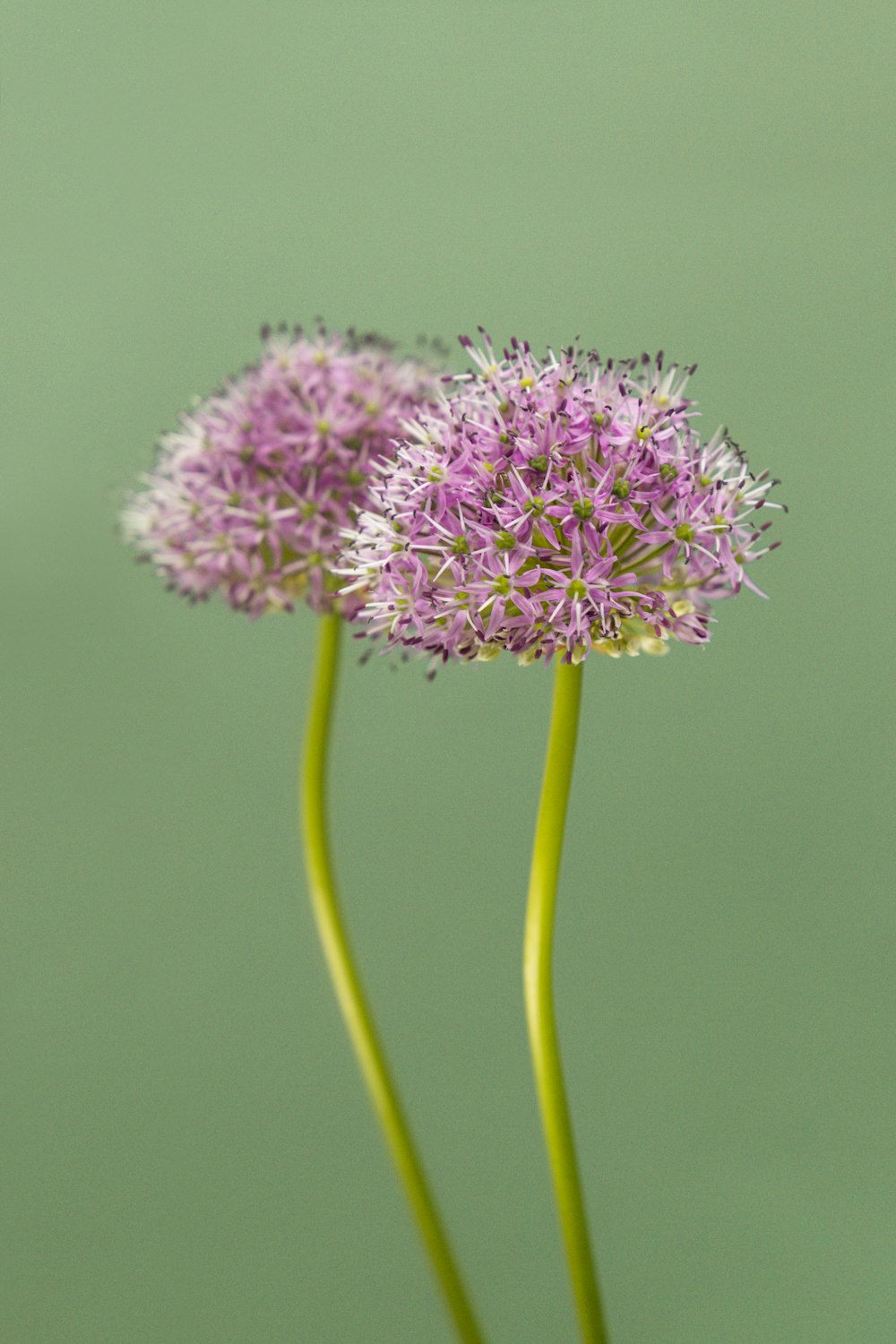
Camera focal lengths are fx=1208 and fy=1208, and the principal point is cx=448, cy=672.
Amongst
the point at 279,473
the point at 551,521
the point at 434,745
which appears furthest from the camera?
the point at 434,745

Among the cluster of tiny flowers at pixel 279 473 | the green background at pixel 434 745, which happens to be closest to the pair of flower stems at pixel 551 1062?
the cluster of tiny flowers at pixel 279 473

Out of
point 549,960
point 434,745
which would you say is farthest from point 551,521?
point 434,745

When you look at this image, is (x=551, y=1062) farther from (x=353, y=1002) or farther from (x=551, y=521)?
(x=551, y=521)

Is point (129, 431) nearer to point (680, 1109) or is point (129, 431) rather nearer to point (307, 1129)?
point (307, 1129)

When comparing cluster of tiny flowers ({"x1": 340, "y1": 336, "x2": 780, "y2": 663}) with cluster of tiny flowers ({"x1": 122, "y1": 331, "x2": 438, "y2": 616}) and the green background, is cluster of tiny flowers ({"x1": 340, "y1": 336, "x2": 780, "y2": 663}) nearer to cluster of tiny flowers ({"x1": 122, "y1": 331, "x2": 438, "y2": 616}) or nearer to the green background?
cluster of tiny flowers ({"x1": 122, "y1": 331, "x2": 438, "y2": 616})

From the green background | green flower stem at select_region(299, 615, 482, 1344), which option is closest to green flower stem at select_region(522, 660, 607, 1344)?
green flower stem at select_region(299, 615, 482, 1344)

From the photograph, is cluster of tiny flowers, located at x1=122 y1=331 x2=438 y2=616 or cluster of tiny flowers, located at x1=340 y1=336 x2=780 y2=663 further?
cluster of tiny flowers, located at x1=122 y1=331 x2=438 y2=616

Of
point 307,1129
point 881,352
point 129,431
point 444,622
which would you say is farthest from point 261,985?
point 881,352
